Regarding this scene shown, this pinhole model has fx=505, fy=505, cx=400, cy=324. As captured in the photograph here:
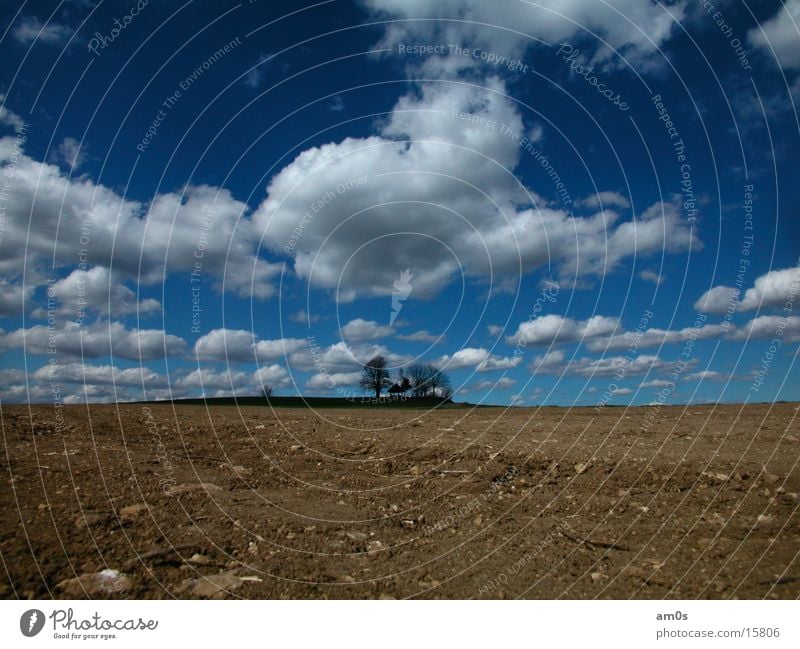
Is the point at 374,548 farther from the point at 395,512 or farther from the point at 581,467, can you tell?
the point at 581,467

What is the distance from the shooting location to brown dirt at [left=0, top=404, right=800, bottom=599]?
20.3ft

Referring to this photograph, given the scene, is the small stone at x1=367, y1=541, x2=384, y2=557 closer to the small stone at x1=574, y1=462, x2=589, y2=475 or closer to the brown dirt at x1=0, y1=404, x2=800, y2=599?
the brown dirt at x1=0, y1=404, x2=800, y2=599

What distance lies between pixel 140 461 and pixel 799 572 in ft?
36.1

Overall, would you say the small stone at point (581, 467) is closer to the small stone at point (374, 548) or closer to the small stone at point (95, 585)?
the small stone at point (374, 548)

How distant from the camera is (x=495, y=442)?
13.0m
